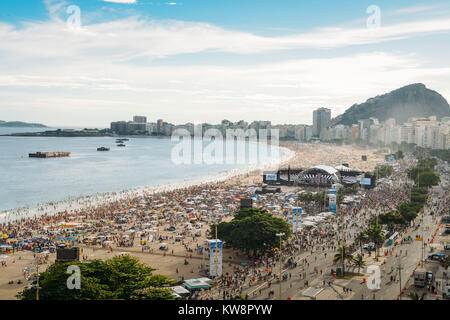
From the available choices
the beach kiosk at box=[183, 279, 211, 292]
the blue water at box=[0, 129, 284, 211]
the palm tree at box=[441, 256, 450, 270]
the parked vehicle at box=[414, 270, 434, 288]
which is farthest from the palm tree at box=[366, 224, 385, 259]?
the blue water at box=[0, 129, 284, 211]

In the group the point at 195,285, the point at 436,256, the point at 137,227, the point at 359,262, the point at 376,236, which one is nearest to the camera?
the point at 195,285

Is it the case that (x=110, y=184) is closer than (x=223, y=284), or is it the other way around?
(x=223, y=284)

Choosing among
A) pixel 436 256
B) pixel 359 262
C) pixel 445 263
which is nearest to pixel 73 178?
pixel 359 262

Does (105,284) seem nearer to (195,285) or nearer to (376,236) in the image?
(195,285)

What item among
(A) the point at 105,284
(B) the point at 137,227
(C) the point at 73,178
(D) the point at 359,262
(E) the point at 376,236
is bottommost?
(B) the point at 137,227

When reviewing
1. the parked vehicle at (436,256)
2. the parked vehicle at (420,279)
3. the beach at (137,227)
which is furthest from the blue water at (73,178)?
the parked vehicle at (420,279)

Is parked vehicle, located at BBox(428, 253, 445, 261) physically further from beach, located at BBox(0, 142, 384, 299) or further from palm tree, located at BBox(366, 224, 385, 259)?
beach, located at BBox(0, 142, 384, 299)

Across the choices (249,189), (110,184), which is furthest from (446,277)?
(110,184)
